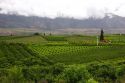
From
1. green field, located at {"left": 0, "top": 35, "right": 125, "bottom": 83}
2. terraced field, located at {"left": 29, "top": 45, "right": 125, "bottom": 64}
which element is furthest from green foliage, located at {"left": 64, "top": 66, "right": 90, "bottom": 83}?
terraced field, located at {"left": 29, "top": 45, "right": 125, "bottom": 64}

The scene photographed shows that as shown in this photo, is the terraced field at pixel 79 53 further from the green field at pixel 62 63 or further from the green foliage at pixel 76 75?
the green foliage at pixel 76 75

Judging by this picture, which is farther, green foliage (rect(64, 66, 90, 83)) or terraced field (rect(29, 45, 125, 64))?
terraced field (rect(29, 45, 125, 64))

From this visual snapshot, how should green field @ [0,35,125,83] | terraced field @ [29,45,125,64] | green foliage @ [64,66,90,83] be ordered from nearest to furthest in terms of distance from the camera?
green foliage @ [64,66,90,83] < green field @ [0,35,125,83] < terraced field @ [29,45,125,64]

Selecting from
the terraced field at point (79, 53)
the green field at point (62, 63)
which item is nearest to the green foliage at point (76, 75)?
the green field at point (62, 63)

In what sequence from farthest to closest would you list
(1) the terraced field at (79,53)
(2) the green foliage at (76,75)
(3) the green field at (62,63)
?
(1) the terraced field at (79,53)
(3) the green field at (62,63)
(2) the green foliage at (76,75)

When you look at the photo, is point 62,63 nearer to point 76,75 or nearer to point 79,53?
point 76,75

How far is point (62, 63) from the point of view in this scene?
12550 cm

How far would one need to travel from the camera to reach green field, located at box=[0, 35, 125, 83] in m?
103

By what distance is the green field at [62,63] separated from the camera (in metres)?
103

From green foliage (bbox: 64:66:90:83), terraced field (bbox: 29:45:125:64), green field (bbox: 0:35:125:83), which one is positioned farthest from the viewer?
terraced field (bbox: 29:45:125:64)

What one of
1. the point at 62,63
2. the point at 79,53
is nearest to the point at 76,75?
the point at 62,63

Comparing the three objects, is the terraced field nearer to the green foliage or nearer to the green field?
the green field

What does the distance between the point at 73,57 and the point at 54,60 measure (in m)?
10.3

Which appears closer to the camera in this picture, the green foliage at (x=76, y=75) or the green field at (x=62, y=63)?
the green foliage at (x=76, y=75)
